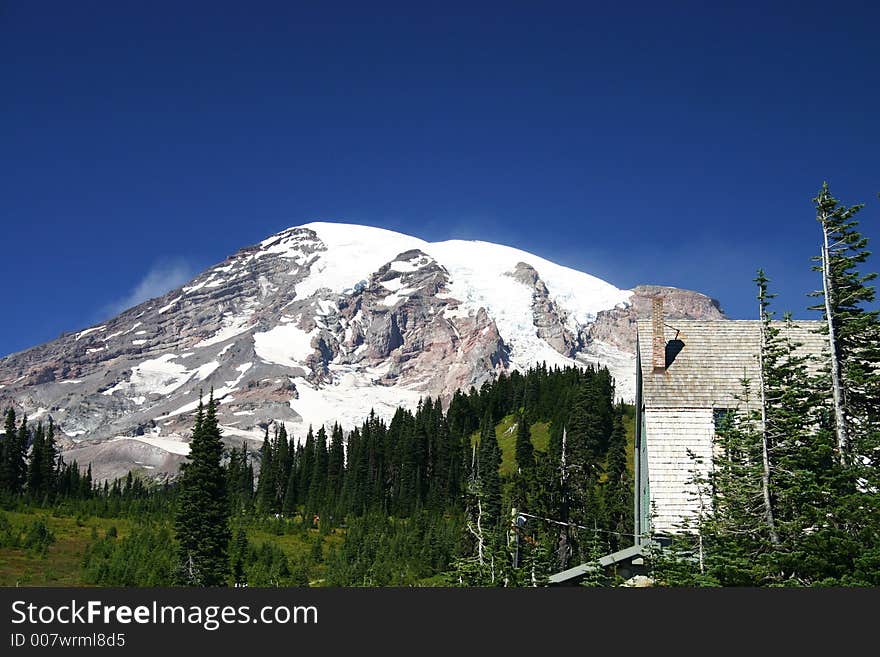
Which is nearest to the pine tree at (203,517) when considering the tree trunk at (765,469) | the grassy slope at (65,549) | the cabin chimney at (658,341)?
the grassy slope at (65,549)

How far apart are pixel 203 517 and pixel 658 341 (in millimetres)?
31874

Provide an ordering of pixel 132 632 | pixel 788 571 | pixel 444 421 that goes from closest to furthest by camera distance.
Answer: pixel 132 632, pixel 788 571, pixel 444 421

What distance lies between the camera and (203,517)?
54.2m

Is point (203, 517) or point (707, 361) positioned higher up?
point (707, 361)

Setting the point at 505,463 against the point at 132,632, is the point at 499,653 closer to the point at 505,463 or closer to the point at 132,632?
the point at 132,632

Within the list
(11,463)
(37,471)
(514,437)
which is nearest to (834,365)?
(11,463)

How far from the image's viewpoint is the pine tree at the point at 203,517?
5309 centimetres

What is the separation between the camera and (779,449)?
23.6 metres

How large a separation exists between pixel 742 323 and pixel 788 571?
17387 mm

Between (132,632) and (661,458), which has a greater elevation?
(661,458)

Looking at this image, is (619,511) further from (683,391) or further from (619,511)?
(683,391)

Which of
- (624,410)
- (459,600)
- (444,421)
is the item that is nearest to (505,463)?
(624,410)

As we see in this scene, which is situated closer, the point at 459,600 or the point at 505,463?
the point at 459,600

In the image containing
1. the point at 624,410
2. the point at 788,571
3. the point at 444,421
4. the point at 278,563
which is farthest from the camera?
the point at 444,421
